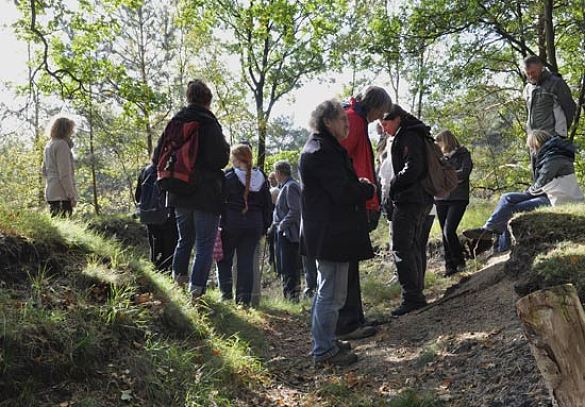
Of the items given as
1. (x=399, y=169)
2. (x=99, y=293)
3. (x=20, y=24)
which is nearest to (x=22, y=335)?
(x=99, y=293)

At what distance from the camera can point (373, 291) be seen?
26.0 ft

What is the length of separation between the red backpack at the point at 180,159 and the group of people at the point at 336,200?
67 mm

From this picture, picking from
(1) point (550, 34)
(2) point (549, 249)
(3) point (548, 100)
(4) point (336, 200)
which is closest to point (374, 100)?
(4) point (336, 200)

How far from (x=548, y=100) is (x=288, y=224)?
4.09m

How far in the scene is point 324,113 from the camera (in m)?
4.38

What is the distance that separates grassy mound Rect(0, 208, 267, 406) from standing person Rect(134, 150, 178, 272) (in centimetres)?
126

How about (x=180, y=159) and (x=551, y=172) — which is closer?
(x=180, y=159)

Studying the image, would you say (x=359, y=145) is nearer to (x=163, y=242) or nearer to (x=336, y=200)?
(x=336, y=200)

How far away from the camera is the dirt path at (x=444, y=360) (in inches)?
136

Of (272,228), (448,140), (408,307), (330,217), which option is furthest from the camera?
(272,228)

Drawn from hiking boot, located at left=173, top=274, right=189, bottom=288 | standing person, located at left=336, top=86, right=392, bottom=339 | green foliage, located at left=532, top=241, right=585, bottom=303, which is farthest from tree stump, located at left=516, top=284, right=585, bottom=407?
hiking boot, located at left=173, top=274, right=189, bottom=288

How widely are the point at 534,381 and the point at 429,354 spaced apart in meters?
1.09

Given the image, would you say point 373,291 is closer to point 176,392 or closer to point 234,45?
point 176,392

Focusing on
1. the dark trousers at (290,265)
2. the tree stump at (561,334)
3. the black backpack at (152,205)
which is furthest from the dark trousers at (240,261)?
the tree stump at (561,334)
